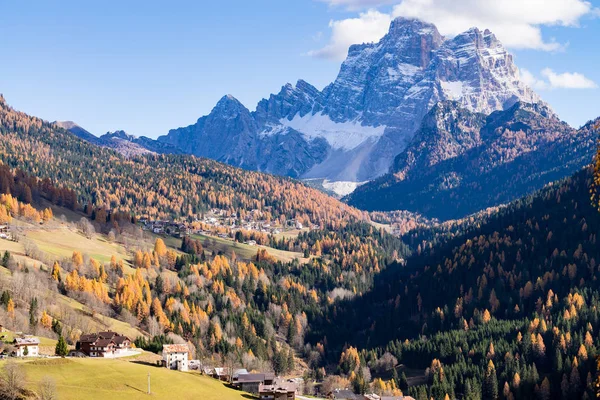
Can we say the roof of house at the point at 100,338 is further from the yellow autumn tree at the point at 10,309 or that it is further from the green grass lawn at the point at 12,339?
the yellow autumn tree at the point at 10,309

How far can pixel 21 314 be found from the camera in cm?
17212

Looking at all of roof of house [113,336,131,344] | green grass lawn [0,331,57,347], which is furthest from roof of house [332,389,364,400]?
green grass lawn [0,331,57,347]

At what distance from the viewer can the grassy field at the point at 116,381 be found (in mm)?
115688

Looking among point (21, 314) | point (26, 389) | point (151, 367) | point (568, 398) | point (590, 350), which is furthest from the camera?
point (590, 350)

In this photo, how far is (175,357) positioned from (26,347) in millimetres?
31423

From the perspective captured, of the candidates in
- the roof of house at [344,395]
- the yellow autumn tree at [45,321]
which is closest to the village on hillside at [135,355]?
the roof of house at [344,395]

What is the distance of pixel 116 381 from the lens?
124 m

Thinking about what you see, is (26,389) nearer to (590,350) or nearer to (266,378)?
(266,378)

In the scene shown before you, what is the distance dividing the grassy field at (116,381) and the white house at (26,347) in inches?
359

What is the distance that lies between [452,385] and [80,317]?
3858 inches

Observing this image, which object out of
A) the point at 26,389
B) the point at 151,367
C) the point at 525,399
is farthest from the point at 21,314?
the point at 525,399

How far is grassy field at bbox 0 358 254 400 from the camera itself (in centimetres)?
11569

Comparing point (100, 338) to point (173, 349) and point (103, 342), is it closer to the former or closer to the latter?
point (103, 342)

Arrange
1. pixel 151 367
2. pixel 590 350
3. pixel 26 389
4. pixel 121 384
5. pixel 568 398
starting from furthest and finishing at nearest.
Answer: pixel 590 350 < pixel 568 398 < pixel 151 367 < pixel 121 384 < pixel 26 389
